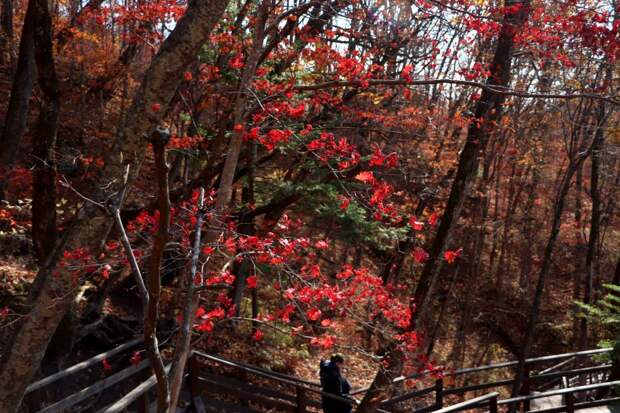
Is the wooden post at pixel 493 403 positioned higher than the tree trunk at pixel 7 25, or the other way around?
the tree trunk at pixel 7 25

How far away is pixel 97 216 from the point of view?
3.78 metres

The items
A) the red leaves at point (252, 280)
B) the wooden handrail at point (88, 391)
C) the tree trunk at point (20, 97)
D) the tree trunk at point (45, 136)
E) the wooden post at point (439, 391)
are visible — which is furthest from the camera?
the wooden post at point (439, 391)

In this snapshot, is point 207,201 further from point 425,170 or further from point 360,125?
point 425,170

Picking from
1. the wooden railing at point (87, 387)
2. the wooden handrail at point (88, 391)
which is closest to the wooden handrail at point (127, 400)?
the wooden railing at point (87, 387)

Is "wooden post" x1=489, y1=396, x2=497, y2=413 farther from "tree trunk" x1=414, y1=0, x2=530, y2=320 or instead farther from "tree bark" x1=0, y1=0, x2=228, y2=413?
"tree bark" x1=0, y1=0, x2=228, y2=413

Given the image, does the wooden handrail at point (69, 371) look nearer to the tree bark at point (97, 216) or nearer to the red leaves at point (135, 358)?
the red leaves at point (135, 358)

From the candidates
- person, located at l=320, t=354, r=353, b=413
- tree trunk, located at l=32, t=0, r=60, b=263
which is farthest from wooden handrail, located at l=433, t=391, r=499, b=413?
tree trunk, located at l=32, t=0, r=60, b=263

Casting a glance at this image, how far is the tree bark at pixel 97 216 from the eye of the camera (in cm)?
364

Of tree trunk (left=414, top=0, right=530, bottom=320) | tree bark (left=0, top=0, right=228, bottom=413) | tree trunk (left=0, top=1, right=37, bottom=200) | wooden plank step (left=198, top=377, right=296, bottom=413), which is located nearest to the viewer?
tree bark (left=0, top=0, right=228, bottom=413)

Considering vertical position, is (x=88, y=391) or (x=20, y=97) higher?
(x=20, y=97)

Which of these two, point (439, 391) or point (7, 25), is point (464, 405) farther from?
point (7, 25)

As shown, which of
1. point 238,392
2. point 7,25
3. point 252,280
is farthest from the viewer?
point 7,25

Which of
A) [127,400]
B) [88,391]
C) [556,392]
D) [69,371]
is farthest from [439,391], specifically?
[69,371]

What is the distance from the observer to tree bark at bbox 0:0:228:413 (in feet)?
11.9
